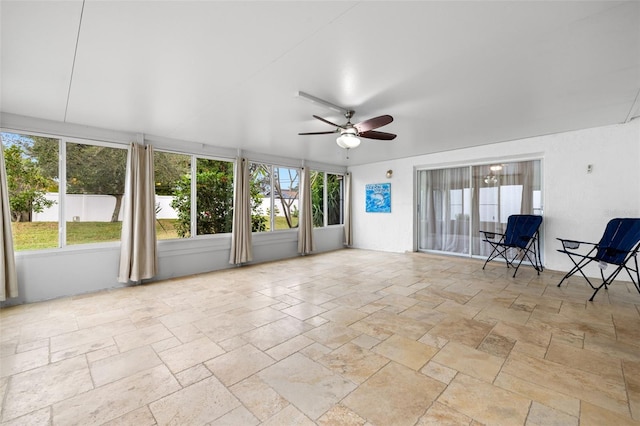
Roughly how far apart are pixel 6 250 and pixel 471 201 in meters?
7.53

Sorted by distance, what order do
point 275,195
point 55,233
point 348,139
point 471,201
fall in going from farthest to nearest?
point 275,195, point 471,201, point 55,233, point 348,139

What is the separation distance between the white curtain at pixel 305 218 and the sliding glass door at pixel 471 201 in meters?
2.71

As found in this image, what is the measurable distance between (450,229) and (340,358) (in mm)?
5035

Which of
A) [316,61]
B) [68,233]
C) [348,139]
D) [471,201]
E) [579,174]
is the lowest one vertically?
[68,233]

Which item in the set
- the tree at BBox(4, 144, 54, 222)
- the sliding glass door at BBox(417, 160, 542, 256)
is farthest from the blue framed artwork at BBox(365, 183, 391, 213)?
the tree at BBox(4, 144, 54, 222)

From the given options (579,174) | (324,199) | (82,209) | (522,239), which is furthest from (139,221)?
(579,174)

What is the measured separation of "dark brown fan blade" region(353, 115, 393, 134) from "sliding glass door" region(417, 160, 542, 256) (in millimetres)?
3760

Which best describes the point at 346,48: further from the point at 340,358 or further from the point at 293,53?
the point at 340,358

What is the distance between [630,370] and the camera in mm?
2002

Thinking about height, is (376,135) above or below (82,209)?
above

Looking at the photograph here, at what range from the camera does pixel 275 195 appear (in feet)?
21.3

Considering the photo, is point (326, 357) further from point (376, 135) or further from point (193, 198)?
point (193, 198)

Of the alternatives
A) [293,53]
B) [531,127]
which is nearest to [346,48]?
[293,53]

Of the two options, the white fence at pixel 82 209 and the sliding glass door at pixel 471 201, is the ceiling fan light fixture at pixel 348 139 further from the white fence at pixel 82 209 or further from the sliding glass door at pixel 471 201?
the sliding glass door at pixel 471 201
